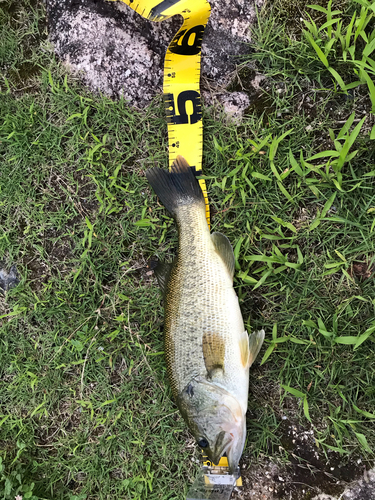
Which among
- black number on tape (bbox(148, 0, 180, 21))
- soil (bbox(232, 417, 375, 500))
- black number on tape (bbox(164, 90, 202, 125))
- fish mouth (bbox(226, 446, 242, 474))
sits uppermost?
black number on tape (bbox(148, 0, 180, 21))

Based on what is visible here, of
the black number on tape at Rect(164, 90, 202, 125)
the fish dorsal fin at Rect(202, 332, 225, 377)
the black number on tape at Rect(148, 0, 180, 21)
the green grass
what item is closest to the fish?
the fish dorsal fin at Rect(202, 332, 225, 377)

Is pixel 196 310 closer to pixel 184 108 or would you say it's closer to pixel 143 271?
pixel 143 271

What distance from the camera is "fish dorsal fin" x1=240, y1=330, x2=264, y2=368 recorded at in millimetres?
2322

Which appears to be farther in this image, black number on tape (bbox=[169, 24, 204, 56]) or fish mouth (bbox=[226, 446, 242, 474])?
black number on tape (bbox=[169, 24, 204, 56])

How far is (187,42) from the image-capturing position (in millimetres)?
2566

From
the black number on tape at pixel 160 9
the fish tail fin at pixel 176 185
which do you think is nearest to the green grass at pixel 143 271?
the fish tail fin at pixel 176 185

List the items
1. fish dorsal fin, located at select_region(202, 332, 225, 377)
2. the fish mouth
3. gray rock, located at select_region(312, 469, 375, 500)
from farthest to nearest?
gray rock, located at select_region(312, 469, 375, 500)
fish dorsal fin, located at select_region(202, 332, 225, 377)
the fish mouth

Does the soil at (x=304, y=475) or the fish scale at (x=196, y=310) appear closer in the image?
the fish scale at (x=196, y=310)

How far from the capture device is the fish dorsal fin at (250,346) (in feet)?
7.62

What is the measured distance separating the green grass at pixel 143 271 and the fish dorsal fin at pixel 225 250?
0.15 m

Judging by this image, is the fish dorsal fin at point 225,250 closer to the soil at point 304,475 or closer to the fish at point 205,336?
the fish at point 205,336

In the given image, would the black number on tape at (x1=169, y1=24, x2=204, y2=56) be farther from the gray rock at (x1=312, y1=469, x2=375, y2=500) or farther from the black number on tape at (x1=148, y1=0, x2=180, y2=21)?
the gray rock at (x1=312, y1=469, x2=375, y2=500)

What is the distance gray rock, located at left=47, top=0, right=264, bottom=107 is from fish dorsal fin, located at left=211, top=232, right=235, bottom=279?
1.36m

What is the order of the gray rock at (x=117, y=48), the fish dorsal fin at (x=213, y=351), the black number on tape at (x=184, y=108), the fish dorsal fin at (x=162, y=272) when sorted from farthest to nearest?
1. the gray rock at (x=117, y=48)
2. the black number on tape at (x=184, y=108)
3. the fish dorsal fin at (x=162, y=272)
4. the fish dorsal fin at (x=213, y=351)
